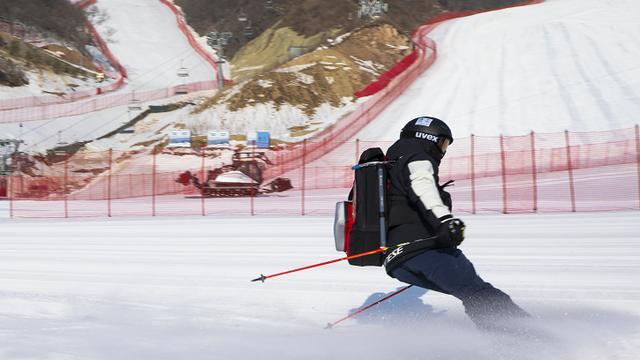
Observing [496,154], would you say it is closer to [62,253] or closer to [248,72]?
[62,253]

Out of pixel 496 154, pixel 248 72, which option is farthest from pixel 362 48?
pixel 496 154

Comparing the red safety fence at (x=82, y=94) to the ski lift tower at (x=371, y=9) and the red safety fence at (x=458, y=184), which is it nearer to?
the red safety fence at (x=458, y=184)

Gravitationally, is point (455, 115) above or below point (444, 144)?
above

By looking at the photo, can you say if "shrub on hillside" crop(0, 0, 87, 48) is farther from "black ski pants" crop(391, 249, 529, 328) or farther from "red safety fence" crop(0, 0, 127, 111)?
"black ski pants" crop(391, 249, 529, 328)

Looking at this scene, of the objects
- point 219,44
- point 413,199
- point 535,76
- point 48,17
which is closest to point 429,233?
point 413,199

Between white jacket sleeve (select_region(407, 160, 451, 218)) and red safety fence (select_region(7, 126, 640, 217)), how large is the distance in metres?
13.2

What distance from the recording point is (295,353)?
5.36m

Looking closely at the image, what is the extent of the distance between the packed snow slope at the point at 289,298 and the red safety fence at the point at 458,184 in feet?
20.4

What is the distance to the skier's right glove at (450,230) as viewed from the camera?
467 centimetres

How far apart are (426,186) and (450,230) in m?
0.35

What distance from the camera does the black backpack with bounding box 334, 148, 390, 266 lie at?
5.16 m

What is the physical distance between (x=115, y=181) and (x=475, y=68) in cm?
2315

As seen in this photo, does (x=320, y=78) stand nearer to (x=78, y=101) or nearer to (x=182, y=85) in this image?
(x=182, y=85)

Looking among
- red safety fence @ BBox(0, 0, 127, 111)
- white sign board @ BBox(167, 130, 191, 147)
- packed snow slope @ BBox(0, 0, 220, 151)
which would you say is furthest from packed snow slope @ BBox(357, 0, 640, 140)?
red safety fence @ BBox(0, 0, 127, 111)
